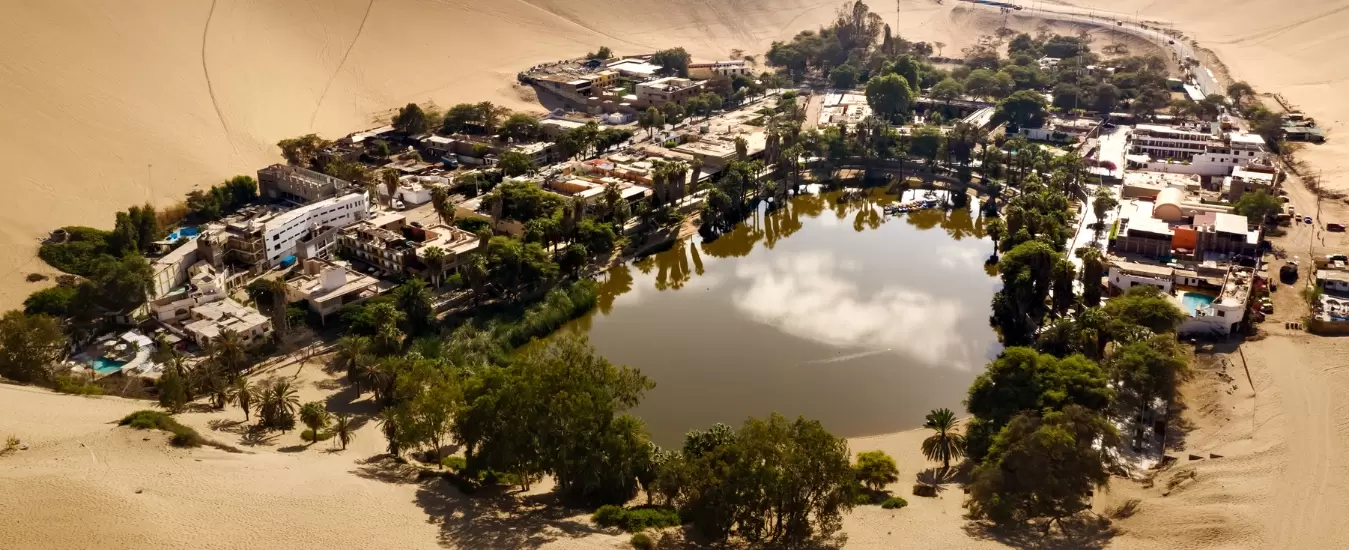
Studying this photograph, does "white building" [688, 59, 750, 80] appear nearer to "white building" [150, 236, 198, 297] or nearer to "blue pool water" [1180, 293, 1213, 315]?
"blue pool water" [1180, 293, 1213, 315]

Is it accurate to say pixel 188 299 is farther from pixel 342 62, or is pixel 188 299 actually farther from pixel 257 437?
pixel 342 62

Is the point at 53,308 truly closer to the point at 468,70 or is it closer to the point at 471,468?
the point at 471,468

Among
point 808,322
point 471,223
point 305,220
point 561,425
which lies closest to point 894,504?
point 561,425

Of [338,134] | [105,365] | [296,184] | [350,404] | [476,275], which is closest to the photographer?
[350,404]

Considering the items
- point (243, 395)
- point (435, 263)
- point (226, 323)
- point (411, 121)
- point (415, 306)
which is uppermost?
point (411, 121)

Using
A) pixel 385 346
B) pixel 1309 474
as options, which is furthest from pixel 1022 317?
pixel 385 346

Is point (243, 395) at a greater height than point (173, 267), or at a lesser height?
lesser

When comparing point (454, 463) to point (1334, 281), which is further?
point (1334, 281)
